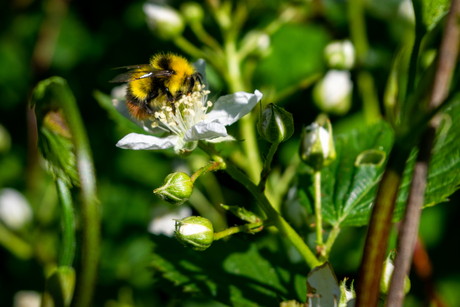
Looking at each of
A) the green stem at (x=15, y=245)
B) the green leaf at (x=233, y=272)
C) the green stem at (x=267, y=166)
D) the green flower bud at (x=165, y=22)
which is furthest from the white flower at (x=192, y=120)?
the green stem at (x=15, y=245)

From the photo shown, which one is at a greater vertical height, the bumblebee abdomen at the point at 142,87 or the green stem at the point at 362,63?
the green stem at the point at 362,63

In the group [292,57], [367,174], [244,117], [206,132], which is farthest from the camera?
[292,57]

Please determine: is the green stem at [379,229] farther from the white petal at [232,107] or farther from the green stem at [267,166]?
the white petal at [232,107]

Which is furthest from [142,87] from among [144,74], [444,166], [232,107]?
[444,166]

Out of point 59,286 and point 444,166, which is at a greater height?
point 444,166

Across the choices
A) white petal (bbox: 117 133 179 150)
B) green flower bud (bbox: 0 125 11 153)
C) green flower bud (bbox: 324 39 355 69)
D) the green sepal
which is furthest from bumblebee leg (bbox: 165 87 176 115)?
green flower bud (bbox: 0 125 11 153)

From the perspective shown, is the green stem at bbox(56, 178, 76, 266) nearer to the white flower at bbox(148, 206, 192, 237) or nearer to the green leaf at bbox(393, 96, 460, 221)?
the green leaf at bbox(393, 96, 460, 221)

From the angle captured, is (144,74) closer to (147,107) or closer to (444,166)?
(147,107)
